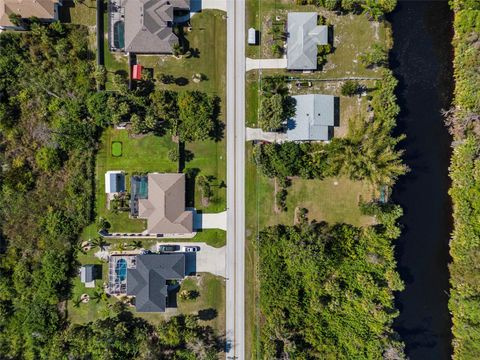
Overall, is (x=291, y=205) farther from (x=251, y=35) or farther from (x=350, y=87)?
(x=251, y=35)

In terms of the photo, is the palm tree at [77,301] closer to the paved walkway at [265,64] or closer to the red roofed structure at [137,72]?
the red roofed structure at [137,72]

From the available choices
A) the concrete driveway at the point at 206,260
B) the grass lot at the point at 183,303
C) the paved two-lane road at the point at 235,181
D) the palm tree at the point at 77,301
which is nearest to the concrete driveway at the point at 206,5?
the paved two-lane road at the point at 235,181

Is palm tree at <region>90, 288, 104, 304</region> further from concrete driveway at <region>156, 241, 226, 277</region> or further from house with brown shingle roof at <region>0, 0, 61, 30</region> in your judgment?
house with brown shingle roof at <region>0, 0, 61, 30</region>

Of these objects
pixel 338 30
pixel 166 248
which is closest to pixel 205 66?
pixel 338 30

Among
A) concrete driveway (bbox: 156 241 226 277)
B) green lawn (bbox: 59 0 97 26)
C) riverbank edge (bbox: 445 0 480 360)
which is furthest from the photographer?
concrete driveway (bbox: 156 241 226 277)

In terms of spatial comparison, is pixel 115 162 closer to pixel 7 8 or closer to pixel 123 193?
pixel 123 193

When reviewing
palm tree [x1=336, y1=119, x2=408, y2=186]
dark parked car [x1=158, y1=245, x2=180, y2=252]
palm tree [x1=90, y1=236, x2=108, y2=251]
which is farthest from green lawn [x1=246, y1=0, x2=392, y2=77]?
palm tree [x1=90, y1=236, x2=108, y2=251]

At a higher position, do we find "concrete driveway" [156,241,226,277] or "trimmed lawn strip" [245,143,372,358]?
"trimmed lawn strip" [245,143,372,358]
